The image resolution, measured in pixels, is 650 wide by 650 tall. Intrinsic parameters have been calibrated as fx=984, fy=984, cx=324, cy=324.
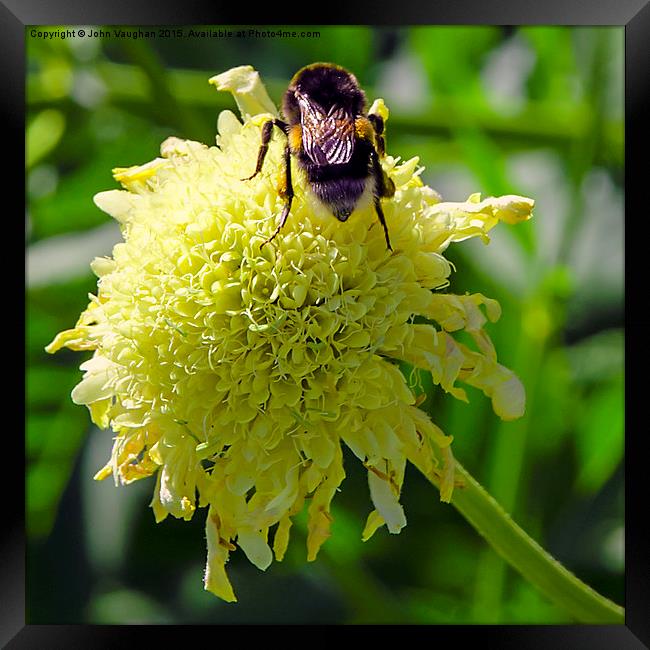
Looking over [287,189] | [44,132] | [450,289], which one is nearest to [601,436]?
[450,289]

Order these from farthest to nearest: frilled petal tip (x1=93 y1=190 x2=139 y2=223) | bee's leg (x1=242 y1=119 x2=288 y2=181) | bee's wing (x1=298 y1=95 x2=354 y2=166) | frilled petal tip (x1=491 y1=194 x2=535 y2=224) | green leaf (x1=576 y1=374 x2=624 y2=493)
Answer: green leaf (x1=576 y1=374 x2=624 y2=493) < frilled petal tip (x1=93 y1=190 x2=139 y2=223) < frilled petal tip (x1=491 y1=194 x2=535 y2=224) < bee's leg (x1=242 y1=119 x2=288 y2=181) < bee's wing (x1=298 y1=95 x2=354 y2=166)

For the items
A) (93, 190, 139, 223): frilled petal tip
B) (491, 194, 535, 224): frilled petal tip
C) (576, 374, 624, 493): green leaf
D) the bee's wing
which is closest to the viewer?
the bee's wing

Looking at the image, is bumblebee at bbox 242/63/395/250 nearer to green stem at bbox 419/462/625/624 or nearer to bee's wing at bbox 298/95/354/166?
bee's wing at bbox 298/95/354/166

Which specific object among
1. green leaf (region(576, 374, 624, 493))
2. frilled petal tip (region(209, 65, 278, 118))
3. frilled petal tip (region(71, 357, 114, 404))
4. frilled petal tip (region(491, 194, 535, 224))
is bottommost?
green leaf (region(576, 374, 624, 493))

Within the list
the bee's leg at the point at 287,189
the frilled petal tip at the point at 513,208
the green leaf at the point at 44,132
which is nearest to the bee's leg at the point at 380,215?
the bee's leg at the point at 287,189

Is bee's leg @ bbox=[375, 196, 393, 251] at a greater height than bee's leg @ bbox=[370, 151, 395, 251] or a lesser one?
lesser

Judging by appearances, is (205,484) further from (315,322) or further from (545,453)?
(545,453)

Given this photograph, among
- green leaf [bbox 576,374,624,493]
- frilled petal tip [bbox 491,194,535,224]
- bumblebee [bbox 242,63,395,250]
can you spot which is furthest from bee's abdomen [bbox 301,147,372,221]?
green leaf [bbox 576,374,624,493]
